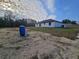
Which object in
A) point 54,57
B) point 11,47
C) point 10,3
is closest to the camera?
point 54,57

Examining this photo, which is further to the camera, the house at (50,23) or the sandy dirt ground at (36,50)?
the house at (50,23)

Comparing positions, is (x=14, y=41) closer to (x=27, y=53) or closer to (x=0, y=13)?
(x=27, y=53)

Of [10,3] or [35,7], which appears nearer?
[10,3]

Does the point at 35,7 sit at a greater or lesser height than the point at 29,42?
greater

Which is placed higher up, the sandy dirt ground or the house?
the house

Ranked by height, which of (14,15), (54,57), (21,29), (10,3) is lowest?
(54,57)

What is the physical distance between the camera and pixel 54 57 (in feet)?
34.8

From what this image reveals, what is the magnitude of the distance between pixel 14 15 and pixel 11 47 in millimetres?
20779

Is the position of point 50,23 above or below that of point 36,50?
above

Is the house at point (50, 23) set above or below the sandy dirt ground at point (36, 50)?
above

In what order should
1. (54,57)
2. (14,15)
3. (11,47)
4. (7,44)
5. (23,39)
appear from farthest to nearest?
(14,15) < (23,39) < (7,44) < (11,47) < (54,57)

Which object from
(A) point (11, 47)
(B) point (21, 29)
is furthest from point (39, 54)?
(B) point (21, 29)

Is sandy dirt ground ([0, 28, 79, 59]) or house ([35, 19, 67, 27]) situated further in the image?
house ([35, 19, 67, 27])

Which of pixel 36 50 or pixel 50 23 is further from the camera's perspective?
pixel 50 23
